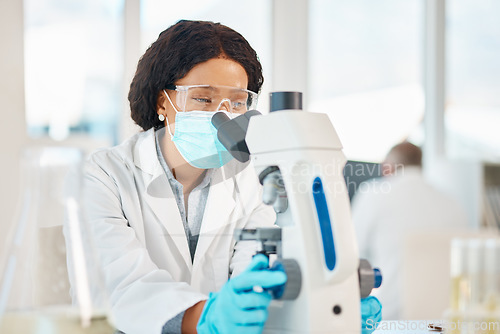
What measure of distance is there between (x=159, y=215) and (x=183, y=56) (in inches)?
16.3

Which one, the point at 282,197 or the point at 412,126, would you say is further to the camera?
the point at 412,126

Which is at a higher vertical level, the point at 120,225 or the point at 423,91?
the point at 423,91

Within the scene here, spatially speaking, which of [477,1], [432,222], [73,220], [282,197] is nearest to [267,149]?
[282,197]

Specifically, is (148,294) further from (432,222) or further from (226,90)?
(432,222)

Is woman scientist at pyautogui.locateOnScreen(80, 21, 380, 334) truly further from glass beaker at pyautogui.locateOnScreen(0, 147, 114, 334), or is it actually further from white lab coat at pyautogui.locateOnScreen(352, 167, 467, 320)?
white lab coat at pyautogui.locateOnScreen(352, 167, 467, 320)

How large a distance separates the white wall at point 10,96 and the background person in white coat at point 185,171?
1589mm

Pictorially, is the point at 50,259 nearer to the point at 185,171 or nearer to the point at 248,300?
the point at 248,300

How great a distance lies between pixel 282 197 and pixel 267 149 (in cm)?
8

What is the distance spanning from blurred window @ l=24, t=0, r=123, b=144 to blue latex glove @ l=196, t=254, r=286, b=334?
2.45 meters

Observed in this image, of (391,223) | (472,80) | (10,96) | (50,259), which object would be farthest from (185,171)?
(472,80)

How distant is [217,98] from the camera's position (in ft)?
4.43

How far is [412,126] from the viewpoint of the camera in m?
4.45

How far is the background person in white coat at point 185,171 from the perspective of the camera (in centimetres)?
134

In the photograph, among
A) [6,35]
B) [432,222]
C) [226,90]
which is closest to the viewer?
[226,90]
